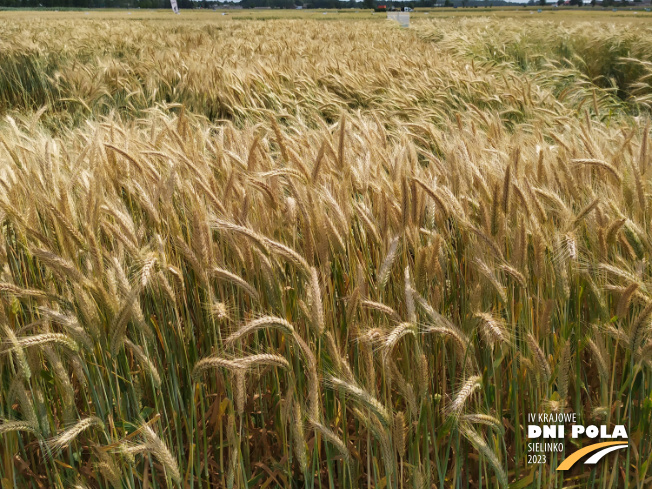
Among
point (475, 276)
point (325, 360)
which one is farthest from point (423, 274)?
point (325, 360)

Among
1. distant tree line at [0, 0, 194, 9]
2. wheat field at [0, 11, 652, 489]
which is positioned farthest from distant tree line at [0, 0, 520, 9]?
wheat field at [0, 11, 652, 489]

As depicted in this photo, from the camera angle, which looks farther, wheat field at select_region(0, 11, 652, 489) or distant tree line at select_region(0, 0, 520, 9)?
distant tree line at select_region(0, 0, 520, 9)

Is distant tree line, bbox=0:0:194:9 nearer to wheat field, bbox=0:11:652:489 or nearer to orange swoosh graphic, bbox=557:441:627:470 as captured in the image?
wheat field, bbox=0:11:652:489

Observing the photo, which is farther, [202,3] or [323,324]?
[202,3]

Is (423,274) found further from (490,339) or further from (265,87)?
(265,87)

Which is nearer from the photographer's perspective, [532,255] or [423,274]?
[423,274]

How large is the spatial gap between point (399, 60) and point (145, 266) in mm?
5961

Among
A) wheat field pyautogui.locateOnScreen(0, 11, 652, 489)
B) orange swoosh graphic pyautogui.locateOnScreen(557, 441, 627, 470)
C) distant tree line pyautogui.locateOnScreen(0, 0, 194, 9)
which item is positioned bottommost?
orange swoosh graphic pyautogui.locateOnScreen(557, 441, 627, 470)

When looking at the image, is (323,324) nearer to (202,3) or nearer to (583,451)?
(583,451)

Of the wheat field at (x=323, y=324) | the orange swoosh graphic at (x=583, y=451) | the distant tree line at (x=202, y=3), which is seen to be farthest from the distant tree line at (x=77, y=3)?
the orange swoosh graphic at (x=583, y=451)

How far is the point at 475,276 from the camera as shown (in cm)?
139

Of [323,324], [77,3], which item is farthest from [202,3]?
[323,324]

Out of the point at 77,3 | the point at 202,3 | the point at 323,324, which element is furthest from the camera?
the point at 202,3

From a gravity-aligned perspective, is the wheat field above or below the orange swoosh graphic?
above
